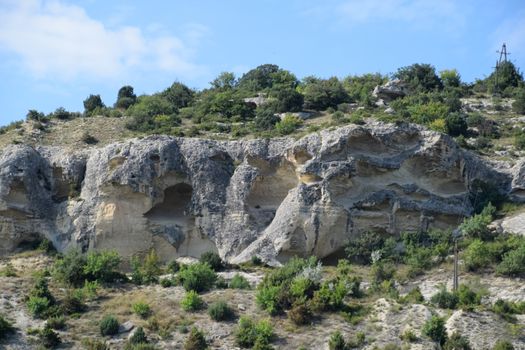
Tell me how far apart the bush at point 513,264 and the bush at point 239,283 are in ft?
32.4

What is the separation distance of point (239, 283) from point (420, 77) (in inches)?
1292

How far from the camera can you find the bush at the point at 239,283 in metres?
43.5

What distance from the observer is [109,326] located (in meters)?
39.9

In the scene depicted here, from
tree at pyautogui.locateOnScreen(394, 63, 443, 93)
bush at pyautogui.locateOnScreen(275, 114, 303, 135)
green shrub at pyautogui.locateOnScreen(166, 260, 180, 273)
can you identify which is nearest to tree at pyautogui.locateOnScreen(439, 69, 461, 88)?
tree at pyautogui.locateOnScreen(394, 63, 443, 93)

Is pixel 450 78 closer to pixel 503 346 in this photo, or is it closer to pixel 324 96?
pixel 324 96

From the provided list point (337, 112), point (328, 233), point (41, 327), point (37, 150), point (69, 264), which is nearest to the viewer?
point (41, 327)

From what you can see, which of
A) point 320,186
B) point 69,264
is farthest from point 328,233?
point 69,264

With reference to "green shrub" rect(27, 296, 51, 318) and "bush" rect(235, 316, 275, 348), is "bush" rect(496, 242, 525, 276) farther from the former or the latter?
"green shrub" rect(27, 296, 51, 318)

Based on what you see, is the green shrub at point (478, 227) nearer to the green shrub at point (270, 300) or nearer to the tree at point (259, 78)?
the green shrub at point (270, 300)

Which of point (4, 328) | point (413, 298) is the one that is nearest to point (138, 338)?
point (4, 328)

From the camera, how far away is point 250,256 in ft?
155

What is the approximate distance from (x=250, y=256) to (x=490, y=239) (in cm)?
1015

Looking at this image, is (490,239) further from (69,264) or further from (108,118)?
(108,118)

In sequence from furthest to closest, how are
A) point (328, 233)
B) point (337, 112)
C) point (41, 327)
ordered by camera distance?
point (337, 112)
point (328, 233)
point (41, 327)
